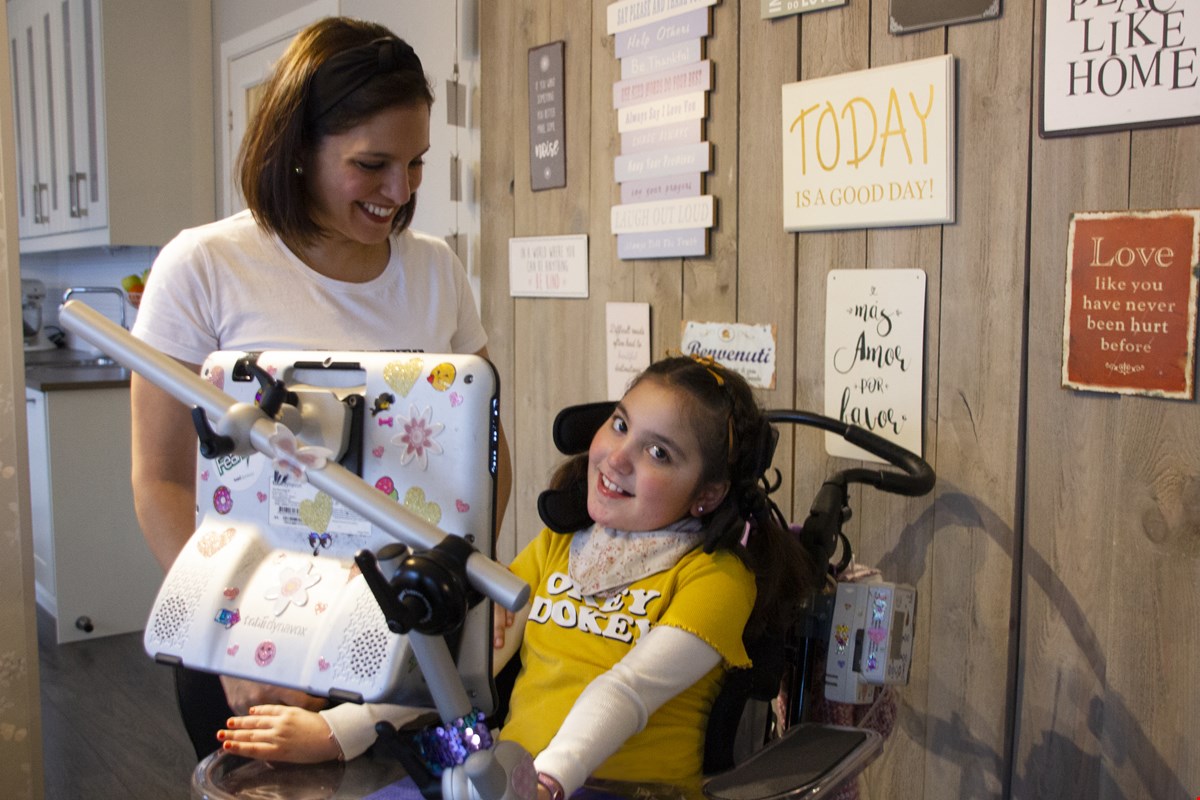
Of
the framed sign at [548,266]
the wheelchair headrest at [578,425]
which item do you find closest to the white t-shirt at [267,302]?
the wheelchair headrest at [578,425]

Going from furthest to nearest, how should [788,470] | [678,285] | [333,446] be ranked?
[678,285]
[788,470]
[333,446]

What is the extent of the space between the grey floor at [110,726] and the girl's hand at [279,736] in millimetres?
1761

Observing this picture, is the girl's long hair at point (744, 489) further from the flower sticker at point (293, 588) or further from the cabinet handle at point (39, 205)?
the cabinet handle at point (39, 205)

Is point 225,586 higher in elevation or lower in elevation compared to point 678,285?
lower

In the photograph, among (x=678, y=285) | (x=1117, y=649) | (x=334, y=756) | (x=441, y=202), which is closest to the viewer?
(x=334, y=756)

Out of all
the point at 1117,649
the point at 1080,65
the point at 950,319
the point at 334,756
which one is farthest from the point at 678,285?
the point at 334,756

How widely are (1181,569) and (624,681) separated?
0.82m

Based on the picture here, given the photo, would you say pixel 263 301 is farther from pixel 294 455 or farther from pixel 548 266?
pixel 548 266

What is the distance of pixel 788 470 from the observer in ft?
6.30

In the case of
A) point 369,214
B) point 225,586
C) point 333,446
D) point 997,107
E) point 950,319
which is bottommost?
point 225,586

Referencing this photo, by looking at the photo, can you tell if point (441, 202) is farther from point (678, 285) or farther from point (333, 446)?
point (333, 446)

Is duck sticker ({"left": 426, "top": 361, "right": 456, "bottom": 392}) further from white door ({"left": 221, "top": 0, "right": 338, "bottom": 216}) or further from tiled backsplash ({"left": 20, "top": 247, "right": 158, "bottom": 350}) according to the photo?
tiled backsplash ({"left": 20, "top": 247, "right": 158, "bottom": 350})

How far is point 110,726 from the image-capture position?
3004 mm

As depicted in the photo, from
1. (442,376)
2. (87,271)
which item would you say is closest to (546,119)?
(442,376)
